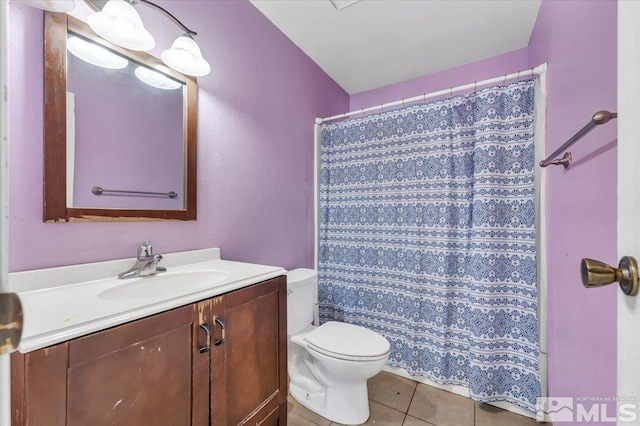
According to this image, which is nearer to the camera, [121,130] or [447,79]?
[121,130]

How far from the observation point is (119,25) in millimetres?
949

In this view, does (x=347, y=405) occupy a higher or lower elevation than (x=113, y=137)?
lower

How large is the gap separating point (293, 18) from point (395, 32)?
2.30 feet

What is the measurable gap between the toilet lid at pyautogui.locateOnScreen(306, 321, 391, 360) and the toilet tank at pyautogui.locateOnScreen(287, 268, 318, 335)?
126mm

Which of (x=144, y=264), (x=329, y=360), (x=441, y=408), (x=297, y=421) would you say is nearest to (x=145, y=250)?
(x=144, y=264)

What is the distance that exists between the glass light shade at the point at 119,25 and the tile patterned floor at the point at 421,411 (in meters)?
1.90

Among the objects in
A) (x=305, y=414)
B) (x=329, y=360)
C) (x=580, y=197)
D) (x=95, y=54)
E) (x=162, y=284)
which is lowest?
(x=305, y=414)

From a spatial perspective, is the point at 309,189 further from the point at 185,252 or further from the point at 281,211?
the point at 185,252

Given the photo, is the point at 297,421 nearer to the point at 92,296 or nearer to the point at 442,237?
the point at 92,296

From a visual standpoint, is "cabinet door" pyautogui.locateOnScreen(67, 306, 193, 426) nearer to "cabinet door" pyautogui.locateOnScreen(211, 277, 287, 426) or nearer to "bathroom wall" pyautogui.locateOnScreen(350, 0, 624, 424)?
"cabinet door" pyautogui.locateOnScreen(211, 277, 287, 426)

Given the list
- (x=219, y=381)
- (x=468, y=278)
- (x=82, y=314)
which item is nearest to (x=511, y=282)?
(x=468, y=278)

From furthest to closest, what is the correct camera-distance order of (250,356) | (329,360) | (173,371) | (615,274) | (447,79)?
(447,79) → (329,360) → (250,356) → (173,371) → (615,274)

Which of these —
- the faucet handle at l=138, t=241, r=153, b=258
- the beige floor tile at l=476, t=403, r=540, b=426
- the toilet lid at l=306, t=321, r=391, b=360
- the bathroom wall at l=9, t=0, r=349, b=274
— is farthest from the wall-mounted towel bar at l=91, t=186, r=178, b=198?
the beige floor tile at l=476, t=403, r=540, b=426

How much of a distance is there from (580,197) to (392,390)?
147cm
